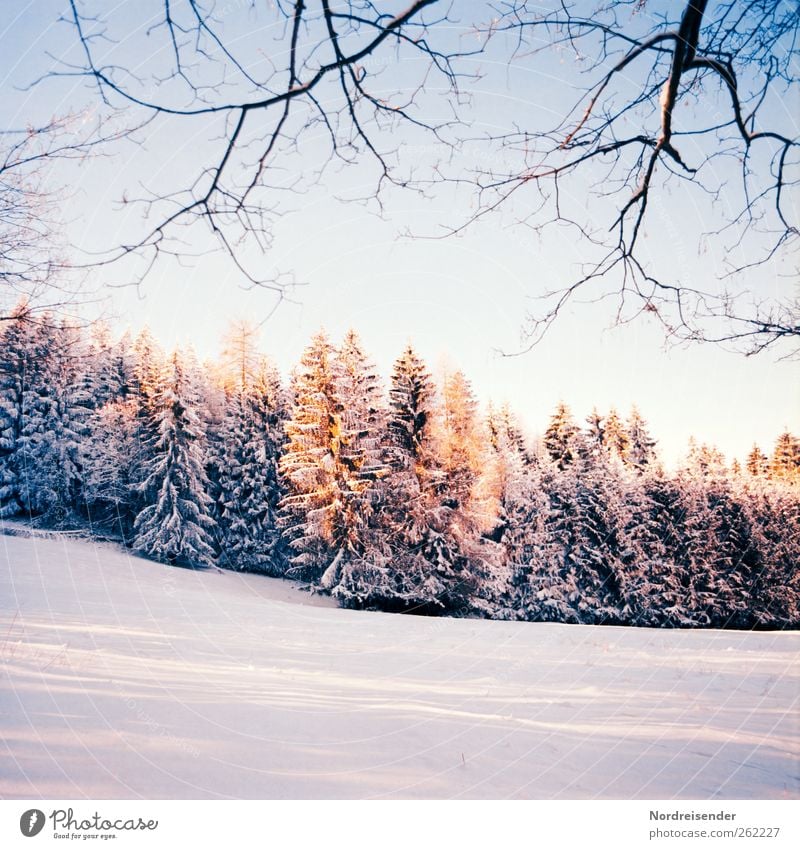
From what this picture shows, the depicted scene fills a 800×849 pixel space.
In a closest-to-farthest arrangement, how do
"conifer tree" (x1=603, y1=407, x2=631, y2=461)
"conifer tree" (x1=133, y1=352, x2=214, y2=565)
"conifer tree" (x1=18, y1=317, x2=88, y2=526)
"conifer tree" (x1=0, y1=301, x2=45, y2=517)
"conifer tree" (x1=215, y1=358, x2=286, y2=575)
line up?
1. "conifer tree" (x1=0, y1=301, x2=45, y2=517)
2. "conifer tree" (x1=603, y1=407, x2=631, y2=461)
3. "conifer tree" (x1=18, y1=317, x2=88, y2=526)
4. "conifer tree" (x1=133, y1=352, x2=214, y2=565)
5. "conifer tree" (x1=215, y1=358, x2=286, y2=575)

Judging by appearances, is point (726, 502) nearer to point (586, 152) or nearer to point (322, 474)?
point (322, 474)

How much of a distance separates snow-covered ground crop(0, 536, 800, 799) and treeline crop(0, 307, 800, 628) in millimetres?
9717

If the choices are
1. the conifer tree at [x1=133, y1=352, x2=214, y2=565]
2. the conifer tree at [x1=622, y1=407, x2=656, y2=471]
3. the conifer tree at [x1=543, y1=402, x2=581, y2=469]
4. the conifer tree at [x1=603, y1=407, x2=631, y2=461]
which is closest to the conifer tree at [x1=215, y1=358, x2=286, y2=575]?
the conifer tree at [x1=133, y1=352, x2=214, y2=565]

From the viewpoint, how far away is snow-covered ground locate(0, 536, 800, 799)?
2.08 meters

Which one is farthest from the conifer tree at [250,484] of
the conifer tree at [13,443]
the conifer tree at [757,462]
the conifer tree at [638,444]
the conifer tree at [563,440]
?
the conifer tree at [757,462]

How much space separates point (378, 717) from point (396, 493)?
13.8 m

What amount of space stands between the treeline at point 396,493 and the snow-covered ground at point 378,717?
9717 millimetres

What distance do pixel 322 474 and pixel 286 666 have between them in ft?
42.3

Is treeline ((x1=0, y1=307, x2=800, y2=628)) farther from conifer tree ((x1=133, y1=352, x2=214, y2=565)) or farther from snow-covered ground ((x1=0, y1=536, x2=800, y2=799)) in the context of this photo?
snow-covered ground ((x1=0, y1=536, x2=800, y2=799))

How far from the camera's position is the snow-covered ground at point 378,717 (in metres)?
2.08

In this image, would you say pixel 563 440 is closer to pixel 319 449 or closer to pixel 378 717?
pixel 319 449

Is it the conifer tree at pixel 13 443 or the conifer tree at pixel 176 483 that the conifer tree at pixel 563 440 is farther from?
the conifer tree at pixel 13 443

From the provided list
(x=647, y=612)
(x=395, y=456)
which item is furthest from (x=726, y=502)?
(x=395, y=456)

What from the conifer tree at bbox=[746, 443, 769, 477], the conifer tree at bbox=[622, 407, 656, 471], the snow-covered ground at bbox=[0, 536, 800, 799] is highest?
the conifer tree at bbox=[622, 407, 656, 471]
